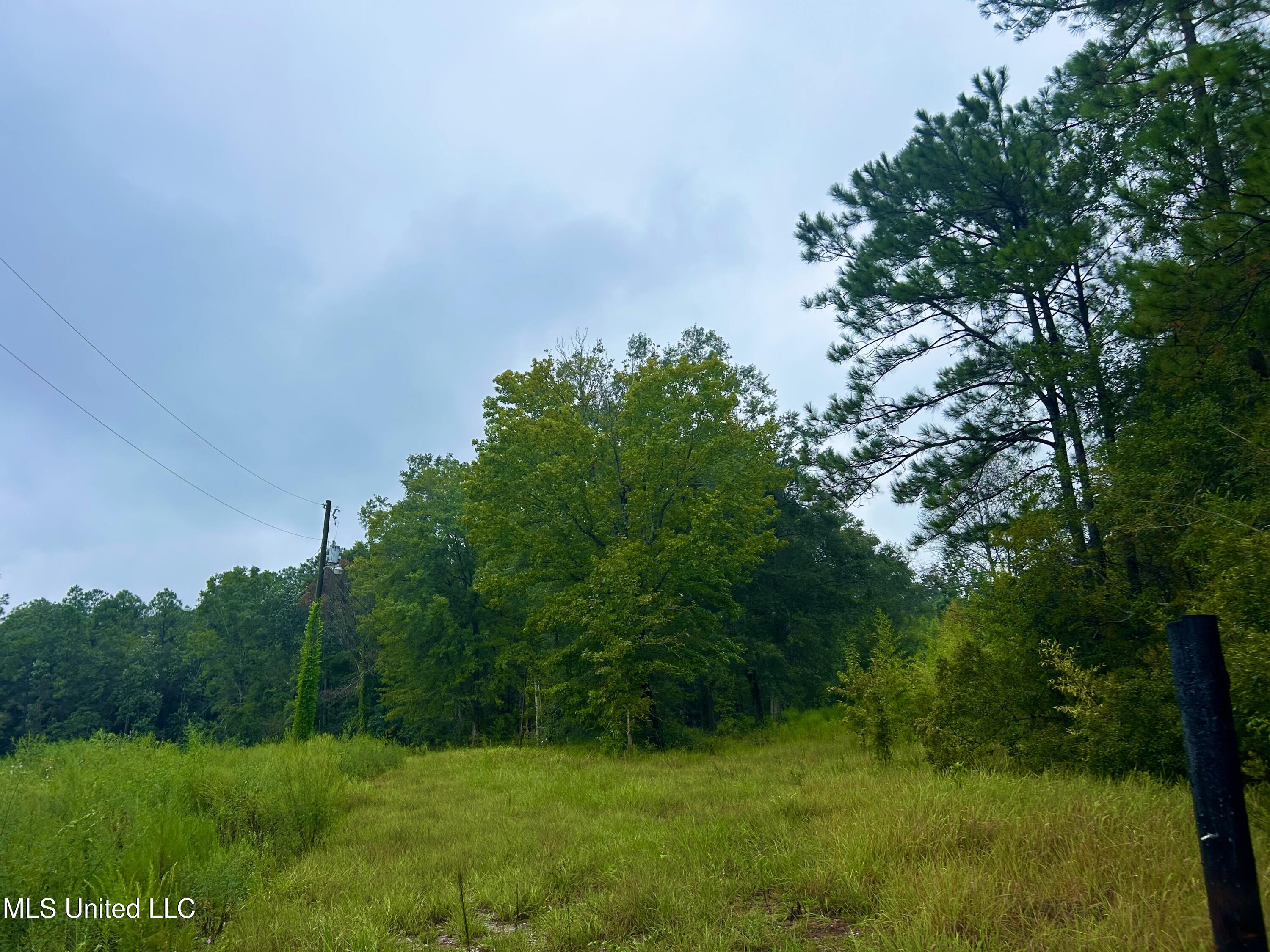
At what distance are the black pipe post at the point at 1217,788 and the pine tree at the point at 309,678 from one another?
25.7m

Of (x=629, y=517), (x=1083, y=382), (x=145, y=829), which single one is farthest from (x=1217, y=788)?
(x=629, y=517)

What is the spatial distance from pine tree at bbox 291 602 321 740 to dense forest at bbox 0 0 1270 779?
629 centimetres

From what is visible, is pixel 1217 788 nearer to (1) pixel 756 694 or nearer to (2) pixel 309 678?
(1) pixel 756 694

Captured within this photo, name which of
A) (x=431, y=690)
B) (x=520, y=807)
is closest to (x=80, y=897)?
(x=520, y=807)

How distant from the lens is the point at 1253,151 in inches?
252

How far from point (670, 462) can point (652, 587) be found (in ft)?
12.4

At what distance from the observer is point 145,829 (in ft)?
18.8

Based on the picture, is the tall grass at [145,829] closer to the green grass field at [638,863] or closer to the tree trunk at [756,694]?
the green grass field at [638,863]

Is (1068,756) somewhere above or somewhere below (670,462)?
below

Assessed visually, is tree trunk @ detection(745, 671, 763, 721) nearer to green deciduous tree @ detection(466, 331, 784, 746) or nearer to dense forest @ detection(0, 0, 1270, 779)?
dense forest @ detection(0, 0, 1270, 779)

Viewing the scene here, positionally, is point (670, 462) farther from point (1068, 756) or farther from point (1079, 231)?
point (1068, 756)

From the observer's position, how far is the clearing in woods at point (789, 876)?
365cm

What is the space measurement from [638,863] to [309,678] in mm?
22404

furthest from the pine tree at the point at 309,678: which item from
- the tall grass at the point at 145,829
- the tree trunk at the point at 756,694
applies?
the tree trunk at the point at 756,694
